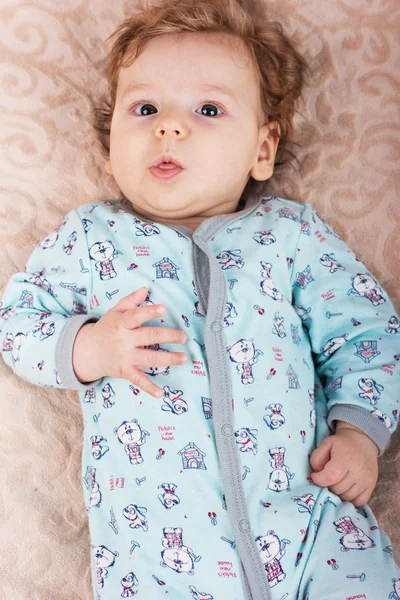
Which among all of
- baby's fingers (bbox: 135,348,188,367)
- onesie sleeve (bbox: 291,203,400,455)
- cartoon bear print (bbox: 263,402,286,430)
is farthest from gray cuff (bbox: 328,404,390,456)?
baby's fingers (bbox: 135,348,188,367)

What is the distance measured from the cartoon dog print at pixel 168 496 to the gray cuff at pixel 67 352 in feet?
0.73

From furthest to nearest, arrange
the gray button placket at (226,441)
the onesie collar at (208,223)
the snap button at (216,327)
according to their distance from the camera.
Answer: the onesie collar at (208,223) < the snap button at (216,327) < the gray button placket at (226,441)

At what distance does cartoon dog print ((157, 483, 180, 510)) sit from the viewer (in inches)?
45.7

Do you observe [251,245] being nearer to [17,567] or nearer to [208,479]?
[208,479]

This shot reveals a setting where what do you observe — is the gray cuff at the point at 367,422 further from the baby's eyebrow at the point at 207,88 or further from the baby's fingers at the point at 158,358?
the baby's eyebrow at the point at 207,88

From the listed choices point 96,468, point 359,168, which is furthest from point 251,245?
point 96,468

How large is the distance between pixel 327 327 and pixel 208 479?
1.24 ft

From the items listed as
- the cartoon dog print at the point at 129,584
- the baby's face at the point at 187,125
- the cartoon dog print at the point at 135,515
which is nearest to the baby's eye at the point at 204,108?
the baby's face at the point at 187,125

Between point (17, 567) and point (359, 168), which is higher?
point (359, 168)

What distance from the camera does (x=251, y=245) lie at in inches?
53.7

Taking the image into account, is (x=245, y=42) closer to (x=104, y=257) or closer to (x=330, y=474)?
(x=104, y=257)

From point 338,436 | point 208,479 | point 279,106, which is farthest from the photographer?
point 279,106

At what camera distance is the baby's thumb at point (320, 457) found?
4.12 ft

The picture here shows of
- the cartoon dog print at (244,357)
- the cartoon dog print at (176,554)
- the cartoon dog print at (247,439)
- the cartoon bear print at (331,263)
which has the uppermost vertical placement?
the cartoon bear print at (331,263)
